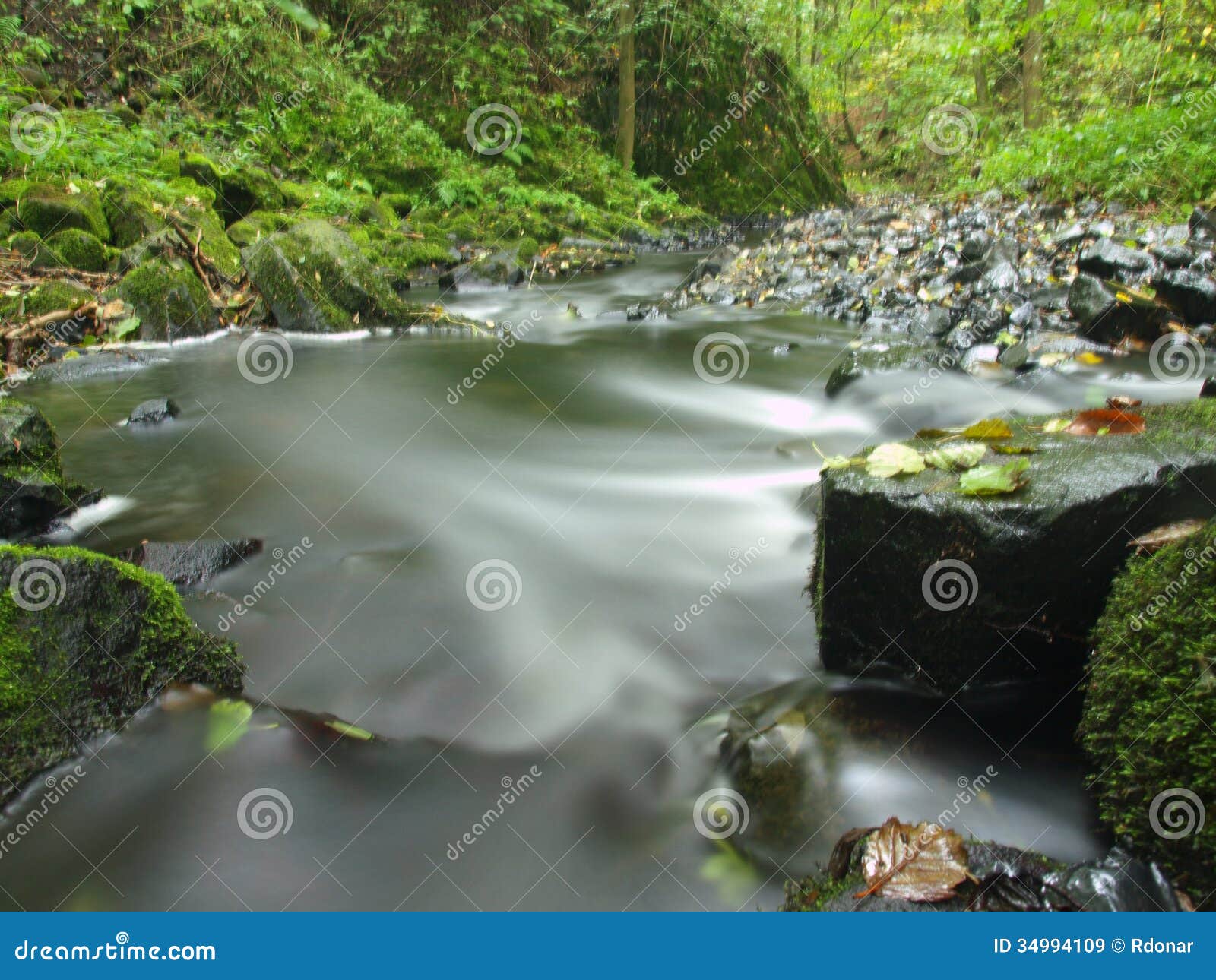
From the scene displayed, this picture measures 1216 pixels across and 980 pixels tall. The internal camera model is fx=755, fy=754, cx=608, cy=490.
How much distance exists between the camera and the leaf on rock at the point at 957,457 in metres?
2.77

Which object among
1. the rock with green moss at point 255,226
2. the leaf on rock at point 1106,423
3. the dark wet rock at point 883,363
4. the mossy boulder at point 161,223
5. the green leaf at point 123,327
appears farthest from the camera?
the rock with green moss at point 255,226

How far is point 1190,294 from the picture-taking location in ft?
21.9

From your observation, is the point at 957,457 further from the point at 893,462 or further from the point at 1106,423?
the point at 1106,423

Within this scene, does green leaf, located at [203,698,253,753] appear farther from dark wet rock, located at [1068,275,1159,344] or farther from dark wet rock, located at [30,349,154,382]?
dark wet rock, located at [1068,275,1159,344]

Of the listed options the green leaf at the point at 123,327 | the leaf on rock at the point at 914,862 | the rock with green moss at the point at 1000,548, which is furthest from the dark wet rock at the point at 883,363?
the green leaf at the point at 123,327

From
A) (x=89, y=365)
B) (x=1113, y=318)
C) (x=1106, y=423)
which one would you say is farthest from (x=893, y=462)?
(x=89, y=365)

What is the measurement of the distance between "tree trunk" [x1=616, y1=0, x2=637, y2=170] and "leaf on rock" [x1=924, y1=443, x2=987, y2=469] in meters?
18.7

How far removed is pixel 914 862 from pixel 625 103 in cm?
2106

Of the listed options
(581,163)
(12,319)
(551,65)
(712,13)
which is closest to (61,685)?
(12,319)

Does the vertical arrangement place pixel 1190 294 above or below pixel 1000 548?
below

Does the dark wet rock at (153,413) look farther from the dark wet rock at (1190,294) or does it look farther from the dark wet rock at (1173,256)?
the dark wet rock at (1173,256)

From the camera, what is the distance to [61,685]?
8.26 ft

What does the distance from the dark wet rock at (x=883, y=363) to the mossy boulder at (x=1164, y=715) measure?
13.2 feet

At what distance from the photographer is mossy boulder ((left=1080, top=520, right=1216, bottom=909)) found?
1.87 metres
